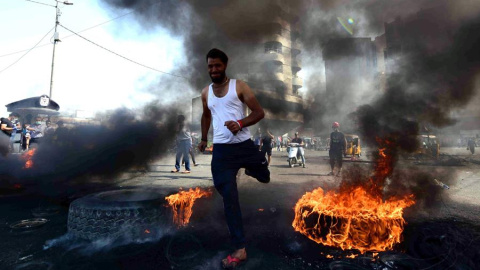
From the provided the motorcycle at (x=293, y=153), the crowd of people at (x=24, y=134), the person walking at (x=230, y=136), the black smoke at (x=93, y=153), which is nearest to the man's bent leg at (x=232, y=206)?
the person walking at (x=230, y=136)

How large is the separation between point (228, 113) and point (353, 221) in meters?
1.77

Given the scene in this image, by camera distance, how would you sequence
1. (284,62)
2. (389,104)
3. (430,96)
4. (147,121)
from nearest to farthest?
1. (430,96)
2. (389,104)
3. (147,121)
4. (284,62)

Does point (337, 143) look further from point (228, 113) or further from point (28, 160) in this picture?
point (28, 160)

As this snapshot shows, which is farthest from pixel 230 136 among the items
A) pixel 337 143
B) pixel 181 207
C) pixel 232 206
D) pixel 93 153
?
pixel 337 143

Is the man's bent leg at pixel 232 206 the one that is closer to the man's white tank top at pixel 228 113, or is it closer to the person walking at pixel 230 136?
the person walking at pixel 230 136

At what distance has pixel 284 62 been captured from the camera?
470 inches

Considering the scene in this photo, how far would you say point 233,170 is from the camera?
2.30m

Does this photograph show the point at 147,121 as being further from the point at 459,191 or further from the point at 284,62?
the point at 459,191

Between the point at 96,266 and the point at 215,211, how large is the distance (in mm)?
1790

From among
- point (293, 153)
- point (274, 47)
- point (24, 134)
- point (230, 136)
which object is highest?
point (274, 47)

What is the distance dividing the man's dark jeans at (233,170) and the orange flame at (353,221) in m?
0.92

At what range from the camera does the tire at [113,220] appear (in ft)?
8.32

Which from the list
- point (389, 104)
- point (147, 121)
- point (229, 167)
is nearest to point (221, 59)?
point (229, 167)

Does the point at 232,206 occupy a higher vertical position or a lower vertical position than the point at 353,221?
higher
